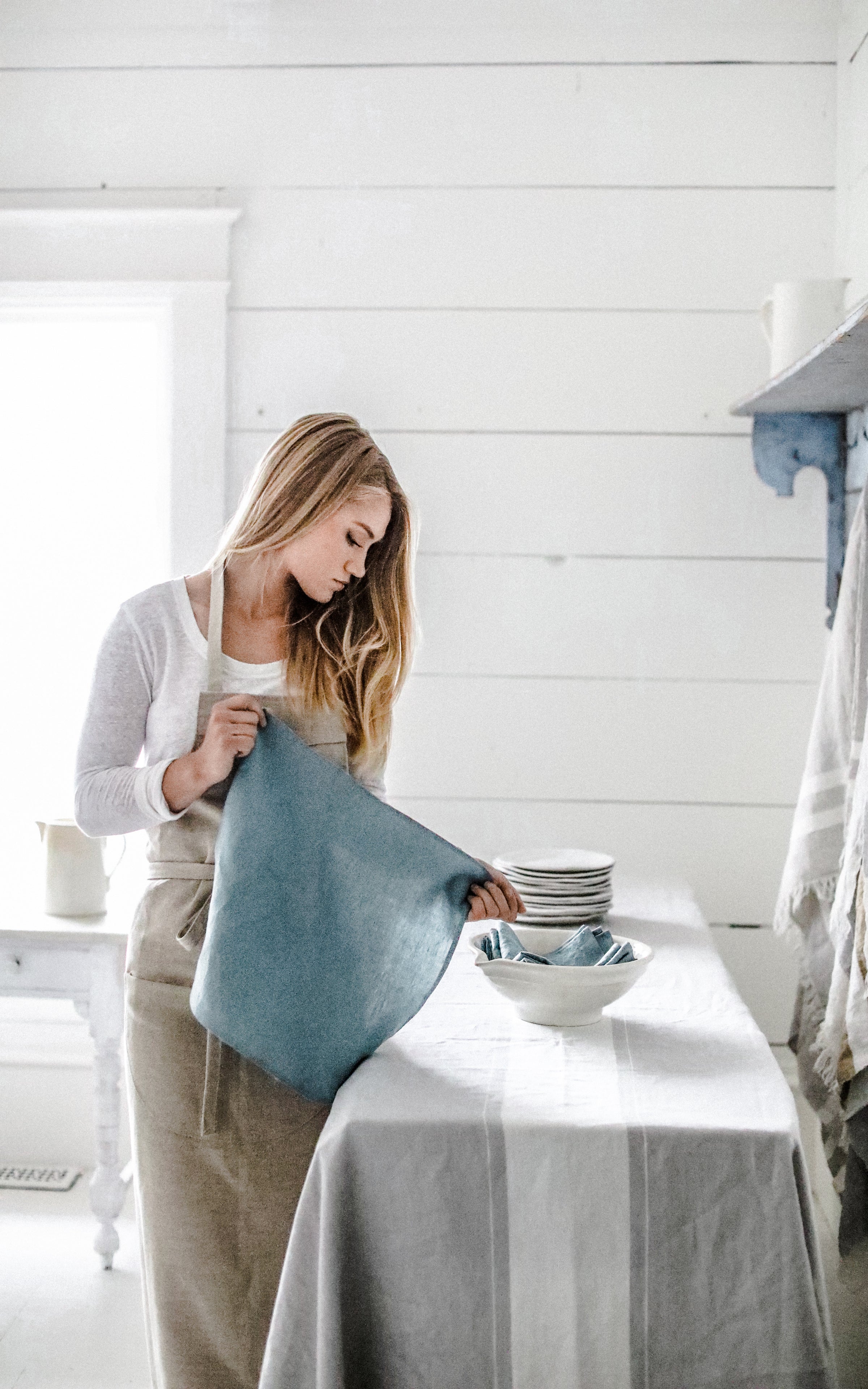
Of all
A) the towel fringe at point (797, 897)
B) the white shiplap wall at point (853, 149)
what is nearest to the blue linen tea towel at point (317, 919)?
the towel fringe at point (797, 897)

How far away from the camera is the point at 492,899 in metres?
1.27

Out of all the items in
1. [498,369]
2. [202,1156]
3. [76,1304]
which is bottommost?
[76,1304]

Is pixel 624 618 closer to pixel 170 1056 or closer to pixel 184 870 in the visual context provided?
pixel 184 870

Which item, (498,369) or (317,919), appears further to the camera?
(498,369)

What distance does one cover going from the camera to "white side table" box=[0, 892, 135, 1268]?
1969 millimetres

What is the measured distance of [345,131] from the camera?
209 cm

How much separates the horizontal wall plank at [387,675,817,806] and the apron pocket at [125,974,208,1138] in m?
0.85

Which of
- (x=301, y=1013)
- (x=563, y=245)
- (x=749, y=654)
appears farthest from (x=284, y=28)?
(x=301, y=1013)

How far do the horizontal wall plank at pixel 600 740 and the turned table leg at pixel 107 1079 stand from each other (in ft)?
1.91

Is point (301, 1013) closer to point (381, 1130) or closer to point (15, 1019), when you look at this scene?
point (381, 1130)

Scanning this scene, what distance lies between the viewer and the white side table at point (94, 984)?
197 cm

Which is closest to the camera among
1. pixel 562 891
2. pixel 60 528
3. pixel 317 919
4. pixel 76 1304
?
pixel 317 919

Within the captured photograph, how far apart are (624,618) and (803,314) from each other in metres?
0.58

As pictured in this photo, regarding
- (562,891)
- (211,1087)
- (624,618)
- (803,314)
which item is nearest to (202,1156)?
(211,1087)
